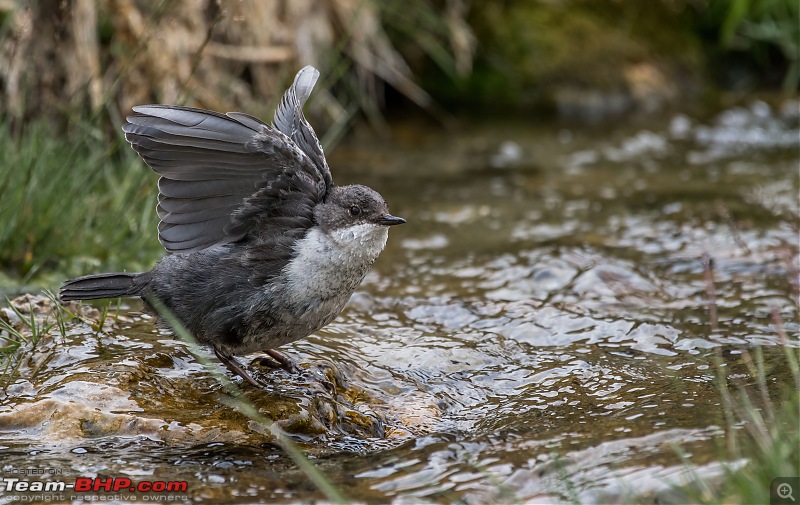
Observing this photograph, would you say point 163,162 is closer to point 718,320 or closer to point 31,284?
point 31,284

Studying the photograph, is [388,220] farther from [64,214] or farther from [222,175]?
[64,214]

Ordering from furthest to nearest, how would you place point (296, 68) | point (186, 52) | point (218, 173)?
point (296, 68) < point (186, 52) < point (218, 173)

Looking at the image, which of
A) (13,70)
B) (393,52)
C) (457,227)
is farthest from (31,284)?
(393,52)

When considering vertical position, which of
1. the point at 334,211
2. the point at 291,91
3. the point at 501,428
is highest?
the point at 291,91

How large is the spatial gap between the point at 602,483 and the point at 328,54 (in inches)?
211

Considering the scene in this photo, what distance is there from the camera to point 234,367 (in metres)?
3.79

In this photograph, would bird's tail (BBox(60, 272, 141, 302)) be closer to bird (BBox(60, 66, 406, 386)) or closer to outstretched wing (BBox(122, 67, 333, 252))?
bird (BBox(60, 66, 406, 386))

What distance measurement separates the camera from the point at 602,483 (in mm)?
2826

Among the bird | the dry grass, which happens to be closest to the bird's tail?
the bird

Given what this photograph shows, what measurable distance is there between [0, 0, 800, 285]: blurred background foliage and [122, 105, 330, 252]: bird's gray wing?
824mm

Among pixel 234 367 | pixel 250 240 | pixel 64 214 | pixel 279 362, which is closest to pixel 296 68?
pixel 64 214

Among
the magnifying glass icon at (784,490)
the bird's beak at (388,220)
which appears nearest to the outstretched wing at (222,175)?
the bird's beak at (388,220)

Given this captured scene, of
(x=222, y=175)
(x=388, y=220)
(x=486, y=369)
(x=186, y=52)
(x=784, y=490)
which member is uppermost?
(x=186, y=52)

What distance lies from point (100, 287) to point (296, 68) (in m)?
4.03
